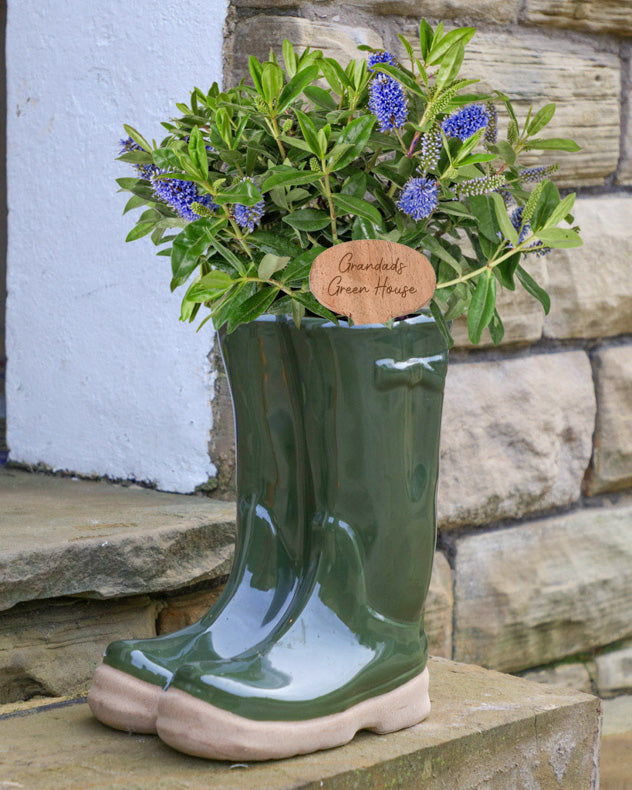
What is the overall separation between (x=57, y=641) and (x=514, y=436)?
0.74 meters

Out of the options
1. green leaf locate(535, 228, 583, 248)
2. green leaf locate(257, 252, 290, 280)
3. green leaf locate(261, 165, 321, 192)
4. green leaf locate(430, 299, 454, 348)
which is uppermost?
green leaf locate(261, 165, 321, 192)

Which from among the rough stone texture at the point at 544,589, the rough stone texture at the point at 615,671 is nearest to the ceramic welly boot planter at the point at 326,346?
the rough stone texture at the point at 544,589

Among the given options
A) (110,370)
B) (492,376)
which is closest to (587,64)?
(492,376)

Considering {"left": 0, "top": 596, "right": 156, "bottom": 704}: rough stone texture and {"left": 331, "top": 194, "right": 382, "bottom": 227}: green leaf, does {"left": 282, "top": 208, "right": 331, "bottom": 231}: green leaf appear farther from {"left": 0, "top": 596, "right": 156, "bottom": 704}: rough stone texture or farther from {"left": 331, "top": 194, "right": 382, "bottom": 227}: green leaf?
{"left": 0, "top": 596, "right": 156, "bottom": 704}: rough stone texture

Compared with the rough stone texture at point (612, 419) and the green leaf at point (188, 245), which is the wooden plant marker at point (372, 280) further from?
the rough stone texture at point (612, 419)

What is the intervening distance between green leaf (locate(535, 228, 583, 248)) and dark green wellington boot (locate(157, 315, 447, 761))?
4.8 inches

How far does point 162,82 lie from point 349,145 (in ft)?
1.74

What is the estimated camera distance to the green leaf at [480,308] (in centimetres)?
83

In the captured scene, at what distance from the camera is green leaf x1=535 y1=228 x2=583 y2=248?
839 mm

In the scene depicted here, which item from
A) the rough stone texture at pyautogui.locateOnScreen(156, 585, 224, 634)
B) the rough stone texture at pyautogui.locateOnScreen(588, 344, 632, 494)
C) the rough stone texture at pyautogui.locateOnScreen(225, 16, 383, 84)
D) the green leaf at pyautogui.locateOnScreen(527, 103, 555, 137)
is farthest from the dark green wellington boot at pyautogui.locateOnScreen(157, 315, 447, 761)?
the rough stone texture at pyautogui.locateOnScreen(588, 344, 632, 494)

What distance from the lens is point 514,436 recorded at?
1.48 metres

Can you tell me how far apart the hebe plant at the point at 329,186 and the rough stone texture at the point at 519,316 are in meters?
0.54

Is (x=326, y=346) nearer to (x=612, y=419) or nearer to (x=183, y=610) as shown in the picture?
(x=183, y=610)

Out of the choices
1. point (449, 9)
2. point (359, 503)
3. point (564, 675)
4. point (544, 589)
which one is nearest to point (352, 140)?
point (359, 503)
